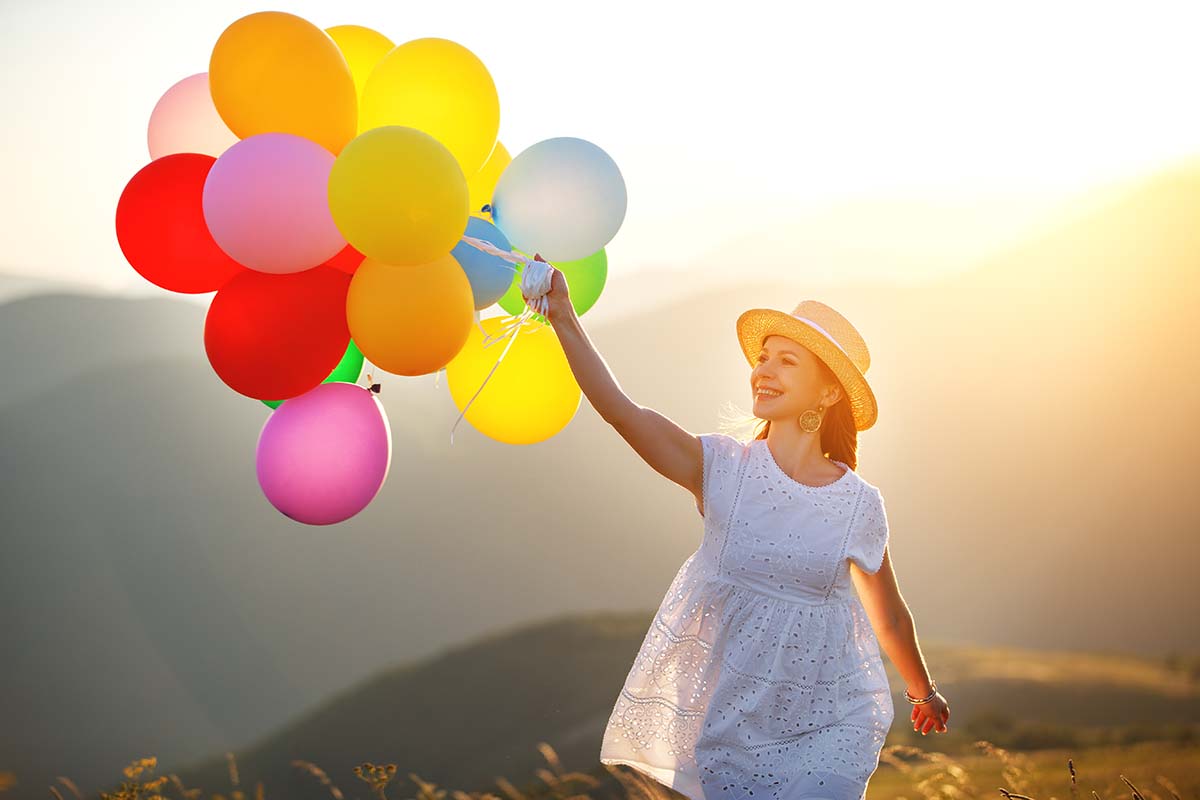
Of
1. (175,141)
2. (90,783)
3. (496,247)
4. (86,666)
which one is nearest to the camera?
(496,247)

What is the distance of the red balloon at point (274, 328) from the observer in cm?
208

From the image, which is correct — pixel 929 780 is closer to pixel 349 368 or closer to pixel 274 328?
pixel 349 368

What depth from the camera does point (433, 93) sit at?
221 centimetres

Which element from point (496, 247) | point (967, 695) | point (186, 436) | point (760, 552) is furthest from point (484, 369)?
point (186, 436)

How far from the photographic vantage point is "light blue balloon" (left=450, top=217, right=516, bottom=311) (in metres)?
2.23

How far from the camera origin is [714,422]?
276cm

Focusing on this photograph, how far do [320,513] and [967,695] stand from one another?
647 centimetres

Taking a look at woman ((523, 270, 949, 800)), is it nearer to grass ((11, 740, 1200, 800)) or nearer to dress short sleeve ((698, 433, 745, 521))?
dress short sleeve ((698, 433, 745, 521))

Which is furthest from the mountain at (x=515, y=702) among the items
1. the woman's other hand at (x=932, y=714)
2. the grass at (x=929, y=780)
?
the woman's other hand at (x=932, y=714)

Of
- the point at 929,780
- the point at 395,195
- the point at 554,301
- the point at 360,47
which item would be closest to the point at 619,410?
the point at 554,301

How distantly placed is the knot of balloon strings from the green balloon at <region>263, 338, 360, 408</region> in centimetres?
30

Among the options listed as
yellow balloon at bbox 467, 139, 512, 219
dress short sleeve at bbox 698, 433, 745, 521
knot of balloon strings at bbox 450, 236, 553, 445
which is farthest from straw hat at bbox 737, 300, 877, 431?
yellow balloon at bbox 467, 139, 512, 219

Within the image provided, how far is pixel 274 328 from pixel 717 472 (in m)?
1.05

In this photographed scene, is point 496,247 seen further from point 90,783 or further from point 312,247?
point 90,783
